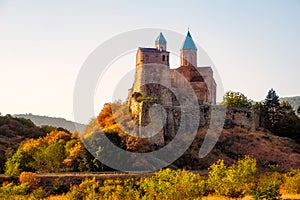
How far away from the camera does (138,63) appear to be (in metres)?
58.8

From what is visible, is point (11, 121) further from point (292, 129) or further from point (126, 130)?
point (292, 129)

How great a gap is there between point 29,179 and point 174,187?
41.7 feet

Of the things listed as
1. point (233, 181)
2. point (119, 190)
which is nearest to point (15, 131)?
point (119, 190)

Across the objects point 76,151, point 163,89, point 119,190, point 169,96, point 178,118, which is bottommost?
point 119,190

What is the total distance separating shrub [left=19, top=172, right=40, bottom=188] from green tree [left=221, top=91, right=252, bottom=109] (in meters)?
33.4

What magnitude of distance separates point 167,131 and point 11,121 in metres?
30.2

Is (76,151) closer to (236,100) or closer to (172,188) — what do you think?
(172,188)

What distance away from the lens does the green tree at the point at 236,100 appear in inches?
2439

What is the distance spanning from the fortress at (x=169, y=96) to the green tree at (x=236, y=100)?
1880mm

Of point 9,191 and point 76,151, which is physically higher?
point 76,151

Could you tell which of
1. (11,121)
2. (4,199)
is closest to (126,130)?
(4,199)

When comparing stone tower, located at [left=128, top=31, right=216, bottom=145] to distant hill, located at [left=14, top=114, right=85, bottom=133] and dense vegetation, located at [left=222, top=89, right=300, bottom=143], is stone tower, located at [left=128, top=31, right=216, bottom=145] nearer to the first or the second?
dense vegetation, located at [left=222, top=89, right=300, bottom=143]

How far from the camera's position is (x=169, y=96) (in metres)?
54.9

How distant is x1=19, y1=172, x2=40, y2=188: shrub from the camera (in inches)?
1335
